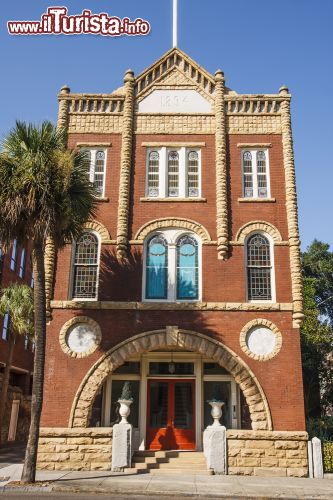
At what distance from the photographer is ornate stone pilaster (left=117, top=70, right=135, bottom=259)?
19.8 metres

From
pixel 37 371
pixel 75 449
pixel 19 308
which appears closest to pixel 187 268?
pixel 37 371

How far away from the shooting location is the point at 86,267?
20.1m

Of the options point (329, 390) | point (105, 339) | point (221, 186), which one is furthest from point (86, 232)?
point (329, 390)

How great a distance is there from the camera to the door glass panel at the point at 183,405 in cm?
1980

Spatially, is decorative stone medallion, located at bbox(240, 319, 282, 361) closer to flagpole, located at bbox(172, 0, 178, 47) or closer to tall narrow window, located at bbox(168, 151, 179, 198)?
tall narrow window, located at bbox(168, 151, 179, 198)

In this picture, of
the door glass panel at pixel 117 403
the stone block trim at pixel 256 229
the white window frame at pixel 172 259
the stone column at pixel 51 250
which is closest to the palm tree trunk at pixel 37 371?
the stone column at pixel 51 250

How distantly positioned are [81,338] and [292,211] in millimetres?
9269

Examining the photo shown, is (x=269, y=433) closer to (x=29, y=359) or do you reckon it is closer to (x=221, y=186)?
(x=221, y=186)

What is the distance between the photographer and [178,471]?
17.5 meters

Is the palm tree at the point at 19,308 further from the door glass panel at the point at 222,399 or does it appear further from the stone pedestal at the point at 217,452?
the stone pedestal at the point at 217,452

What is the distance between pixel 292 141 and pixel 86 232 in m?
9.03

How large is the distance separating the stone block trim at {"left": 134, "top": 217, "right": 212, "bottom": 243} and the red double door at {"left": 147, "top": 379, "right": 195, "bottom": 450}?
5.68 metres

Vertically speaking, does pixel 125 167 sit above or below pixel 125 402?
above

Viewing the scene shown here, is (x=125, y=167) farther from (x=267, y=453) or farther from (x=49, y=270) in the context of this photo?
(x=267, y=453)
